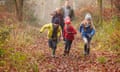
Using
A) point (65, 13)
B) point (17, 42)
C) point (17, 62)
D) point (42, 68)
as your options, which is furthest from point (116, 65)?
point (65, 13)

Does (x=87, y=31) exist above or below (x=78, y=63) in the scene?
above

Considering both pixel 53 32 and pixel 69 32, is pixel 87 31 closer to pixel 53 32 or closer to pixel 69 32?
pixel 69 32

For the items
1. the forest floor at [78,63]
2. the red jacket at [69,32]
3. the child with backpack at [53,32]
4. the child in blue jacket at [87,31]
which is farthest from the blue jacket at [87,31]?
the child with backpack at [53,32]

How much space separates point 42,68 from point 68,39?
304 centimetres

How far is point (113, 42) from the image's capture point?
505 inches

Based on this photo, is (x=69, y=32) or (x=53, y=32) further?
(x=69, y=32)

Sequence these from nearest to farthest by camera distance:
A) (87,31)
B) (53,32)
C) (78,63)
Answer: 1. (78,63)
2. (53,32)
3. (87,31)

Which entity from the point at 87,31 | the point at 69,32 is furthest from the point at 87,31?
the point at 69,32

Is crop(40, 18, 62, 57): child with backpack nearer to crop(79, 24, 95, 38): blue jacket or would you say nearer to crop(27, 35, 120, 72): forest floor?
crop(27, 35, 120, 72): forest floor

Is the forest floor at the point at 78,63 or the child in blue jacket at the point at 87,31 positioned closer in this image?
the forest floor at the point at 78,63

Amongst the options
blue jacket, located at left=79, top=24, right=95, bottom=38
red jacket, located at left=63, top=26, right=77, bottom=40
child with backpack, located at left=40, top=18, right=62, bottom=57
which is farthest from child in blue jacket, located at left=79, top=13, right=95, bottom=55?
child with backpack, located at left=40, top=18, right=62, bottom=57

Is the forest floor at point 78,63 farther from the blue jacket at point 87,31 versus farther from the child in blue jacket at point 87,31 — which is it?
the blue jacket at point 87,31

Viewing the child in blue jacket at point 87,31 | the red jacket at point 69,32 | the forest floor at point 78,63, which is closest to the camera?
the forest floor at point 78,63

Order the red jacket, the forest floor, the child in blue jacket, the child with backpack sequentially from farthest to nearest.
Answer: the red jacket
the child in blue jacket
the child with backpack
the forest floor
